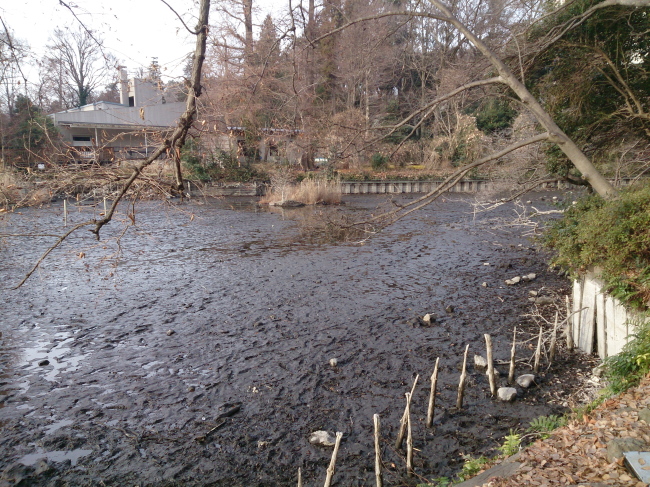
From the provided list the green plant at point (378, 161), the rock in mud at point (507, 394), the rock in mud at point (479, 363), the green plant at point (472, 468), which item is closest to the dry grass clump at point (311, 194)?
the green plant at point (378, 161)

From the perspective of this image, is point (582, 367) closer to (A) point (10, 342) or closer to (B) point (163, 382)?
(B) point (163, 382)

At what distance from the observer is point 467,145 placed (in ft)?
102

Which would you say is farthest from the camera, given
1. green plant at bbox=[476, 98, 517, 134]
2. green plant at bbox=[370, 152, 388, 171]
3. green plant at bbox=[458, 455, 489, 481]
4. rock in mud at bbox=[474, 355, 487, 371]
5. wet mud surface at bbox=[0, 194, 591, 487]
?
green plant at bbox=[370, 152, 388, 171]

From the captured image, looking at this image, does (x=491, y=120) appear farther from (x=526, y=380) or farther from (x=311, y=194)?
(x=526, y=380)

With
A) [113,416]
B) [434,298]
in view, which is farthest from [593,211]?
[113,416]

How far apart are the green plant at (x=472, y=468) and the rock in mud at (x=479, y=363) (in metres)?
2.33

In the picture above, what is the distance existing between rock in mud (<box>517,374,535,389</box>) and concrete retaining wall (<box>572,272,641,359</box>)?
1.15 m

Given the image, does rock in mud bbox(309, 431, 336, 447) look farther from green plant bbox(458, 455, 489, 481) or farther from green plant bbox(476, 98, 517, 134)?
green plant bbox(476, 98, 517, 134)

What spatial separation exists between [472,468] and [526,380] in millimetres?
2309

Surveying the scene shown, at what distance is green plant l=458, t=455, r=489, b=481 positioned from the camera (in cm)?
412

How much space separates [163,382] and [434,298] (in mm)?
5795

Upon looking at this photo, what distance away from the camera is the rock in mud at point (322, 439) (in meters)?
4.97

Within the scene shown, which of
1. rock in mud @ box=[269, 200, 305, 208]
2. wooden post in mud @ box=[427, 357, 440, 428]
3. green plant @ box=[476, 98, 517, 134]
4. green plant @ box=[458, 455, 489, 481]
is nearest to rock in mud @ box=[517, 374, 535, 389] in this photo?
wooden post in mud @ box=[427, 357, 440, 428]

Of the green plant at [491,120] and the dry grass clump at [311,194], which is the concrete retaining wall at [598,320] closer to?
the dry grass clump at [311,194]
